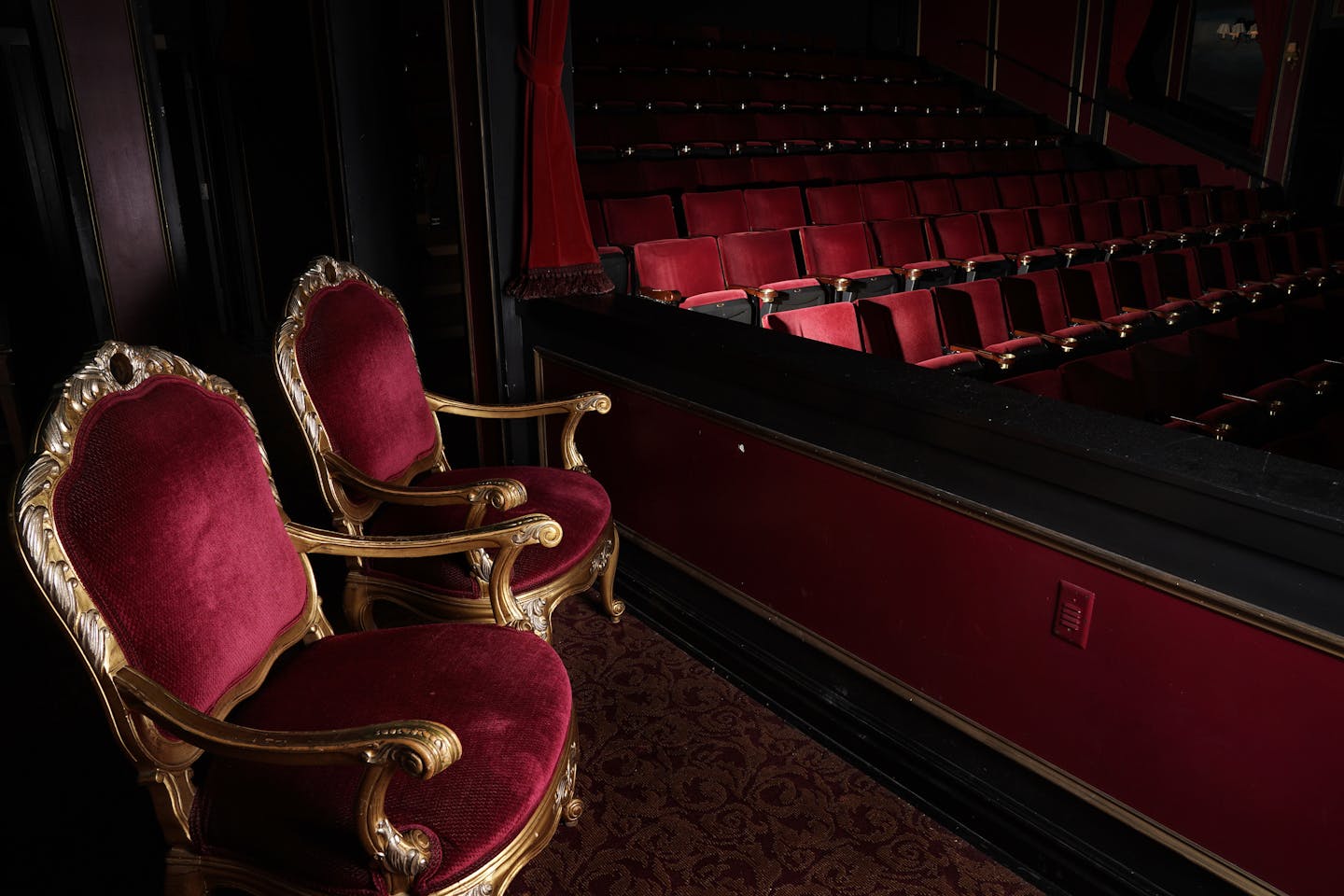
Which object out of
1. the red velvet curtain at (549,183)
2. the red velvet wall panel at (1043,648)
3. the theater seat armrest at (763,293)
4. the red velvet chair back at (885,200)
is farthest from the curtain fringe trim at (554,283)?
the red velvet chair back at (885,200)

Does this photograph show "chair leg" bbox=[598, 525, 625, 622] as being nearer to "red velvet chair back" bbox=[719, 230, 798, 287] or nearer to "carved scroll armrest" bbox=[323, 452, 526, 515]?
"carved scroll armrest" bbox=[323, 452, 526, 515]

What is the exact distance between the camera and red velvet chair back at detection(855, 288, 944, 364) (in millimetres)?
1138

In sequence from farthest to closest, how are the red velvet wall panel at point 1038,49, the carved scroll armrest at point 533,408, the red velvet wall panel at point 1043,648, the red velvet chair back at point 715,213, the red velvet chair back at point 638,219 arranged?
the red velvet wall panel at point 1038,49, the red velvet chair back at point 715,213, the red velvet chair back at point 638,219, the carved scroll armrest at point 533,408, the red velvet wall panel at point 1043,648

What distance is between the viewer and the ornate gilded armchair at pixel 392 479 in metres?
0.68

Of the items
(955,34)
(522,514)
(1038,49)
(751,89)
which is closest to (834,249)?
(522,514)

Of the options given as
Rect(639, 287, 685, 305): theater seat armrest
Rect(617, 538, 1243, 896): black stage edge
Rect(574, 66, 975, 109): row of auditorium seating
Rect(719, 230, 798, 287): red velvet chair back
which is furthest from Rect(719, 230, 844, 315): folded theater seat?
Rect(574, 66, 975, 109): row of auditorium seating

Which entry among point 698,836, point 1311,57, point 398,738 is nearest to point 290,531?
point 398,738

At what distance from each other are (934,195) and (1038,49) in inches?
81.1

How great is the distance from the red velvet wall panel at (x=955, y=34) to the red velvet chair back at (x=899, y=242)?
2.55 m

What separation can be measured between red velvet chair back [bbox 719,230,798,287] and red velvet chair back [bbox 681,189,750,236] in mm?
168

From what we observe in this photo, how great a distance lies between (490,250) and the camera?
0.98 m

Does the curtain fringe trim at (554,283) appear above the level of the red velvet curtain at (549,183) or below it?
below

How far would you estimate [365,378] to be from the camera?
730mm

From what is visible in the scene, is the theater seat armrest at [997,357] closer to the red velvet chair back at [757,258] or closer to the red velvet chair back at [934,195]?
the red velvet chair back at [757,258]
